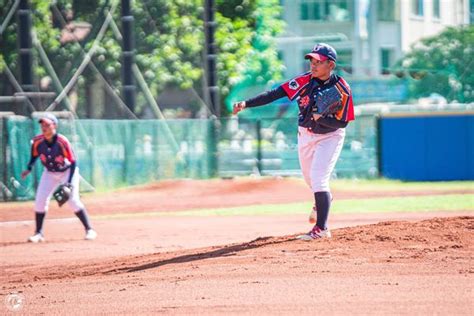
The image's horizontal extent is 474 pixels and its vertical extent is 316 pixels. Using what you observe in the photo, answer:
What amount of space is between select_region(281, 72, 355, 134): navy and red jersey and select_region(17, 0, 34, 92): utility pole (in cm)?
1307

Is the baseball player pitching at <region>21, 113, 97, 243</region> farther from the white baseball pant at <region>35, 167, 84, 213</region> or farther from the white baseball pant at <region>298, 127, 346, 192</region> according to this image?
the white baseball pant at <region>298, 127, 346, 192</region>

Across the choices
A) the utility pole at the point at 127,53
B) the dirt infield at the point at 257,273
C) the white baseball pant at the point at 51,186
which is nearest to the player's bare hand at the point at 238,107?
the dirt infield at the point at 257,273

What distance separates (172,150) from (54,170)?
12912 millimetres

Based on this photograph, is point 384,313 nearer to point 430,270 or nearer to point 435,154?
point 430,270

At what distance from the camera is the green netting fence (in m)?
23.0

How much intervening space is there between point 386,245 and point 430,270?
110 cm

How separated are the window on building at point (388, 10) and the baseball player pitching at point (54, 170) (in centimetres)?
2438

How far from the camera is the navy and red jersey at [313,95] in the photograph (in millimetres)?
10016

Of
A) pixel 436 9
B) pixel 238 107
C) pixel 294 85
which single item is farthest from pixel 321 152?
pixel 436 9

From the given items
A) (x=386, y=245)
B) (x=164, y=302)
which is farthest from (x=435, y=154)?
(x=164, y=302)

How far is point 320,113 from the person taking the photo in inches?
392

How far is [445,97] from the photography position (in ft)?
101

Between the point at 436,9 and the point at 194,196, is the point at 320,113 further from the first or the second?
the point at 436,9

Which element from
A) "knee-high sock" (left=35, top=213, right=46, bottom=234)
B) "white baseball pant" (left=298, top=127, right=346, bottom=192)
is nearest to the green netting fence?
"knee-high sock" (left=35, top=213, right=46, bottom=234)
